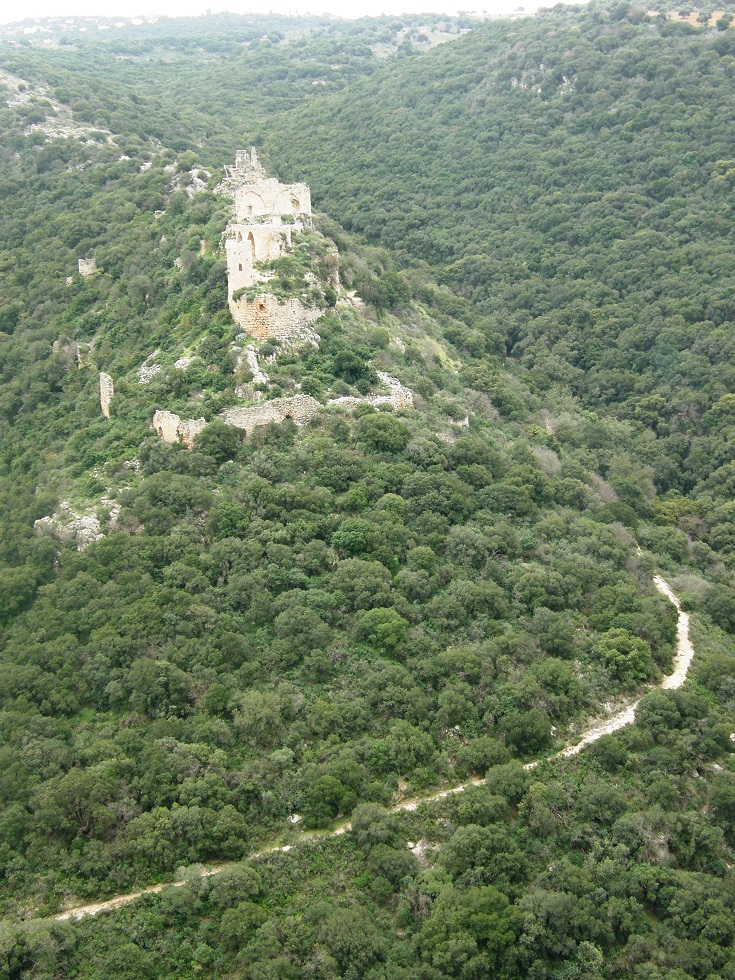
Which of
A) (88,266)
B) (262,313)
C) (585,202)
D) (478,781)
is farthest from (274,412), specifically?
(585,202)

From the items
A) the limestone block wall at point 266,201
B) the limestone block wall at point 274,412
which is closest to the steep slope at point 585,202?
the limestone block wall at point 274,412

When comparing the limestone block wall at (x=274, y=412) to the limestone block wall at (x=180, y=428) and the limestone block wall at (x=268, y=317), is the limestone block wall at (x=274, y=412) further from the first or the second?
the limestone block wall at (x=268, y=317)

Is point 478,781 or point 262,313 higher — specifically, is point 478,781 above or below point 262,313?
below

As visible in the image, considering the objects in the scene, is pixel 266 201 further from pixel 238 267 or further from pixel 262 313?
pixel 262 313

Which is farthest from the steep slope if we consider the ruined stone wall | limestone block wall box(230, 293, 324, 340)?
the ruined stone wall

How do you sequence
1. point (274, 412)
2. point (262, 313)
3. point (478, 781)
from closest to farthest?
point (478, 781)
point (274, 412)
point (262, 313)

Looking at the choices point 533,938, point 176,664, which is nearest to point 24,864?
point 176,664
